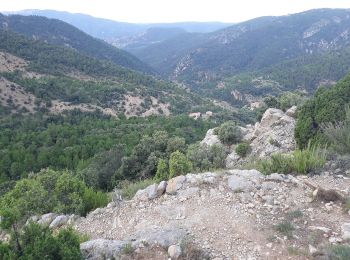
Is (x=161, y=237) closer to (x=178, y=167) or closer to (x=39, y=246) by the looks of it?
(x=39, y=246)

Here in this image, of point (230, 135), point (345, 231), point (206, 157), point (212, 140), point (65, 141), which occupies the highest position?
point (345, 231)

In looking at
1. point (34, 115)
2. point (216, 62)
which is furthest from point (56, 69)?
point (216, 62)

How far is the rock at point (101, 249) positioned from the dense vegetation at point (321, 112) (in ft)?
40.8

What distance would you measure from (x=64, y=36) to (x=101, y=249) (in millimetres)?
175500

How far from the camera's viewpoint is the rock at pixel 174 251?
6.66 m

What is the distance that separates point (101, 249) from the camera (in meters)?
6.98

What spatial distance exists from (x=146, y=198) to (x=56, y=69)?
77681mm

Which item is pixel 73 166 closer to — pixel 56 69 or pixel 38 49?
pixel 56 69

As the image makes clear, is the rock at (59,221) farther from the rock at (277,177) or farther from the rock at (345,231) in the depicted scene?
the rock at (345,231)

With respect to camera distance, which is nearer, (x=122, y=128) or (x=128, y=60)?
(x=122, y=128)

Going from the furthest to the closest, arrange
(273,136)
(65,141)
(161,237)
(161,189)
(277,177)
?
(65,141) < (273,136) < (161,189) < (277,177) < (161,237)

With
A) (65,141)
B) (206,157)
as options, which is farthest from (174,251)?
(65,141)

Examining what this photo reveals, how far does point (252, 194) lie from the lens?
28.1 feet

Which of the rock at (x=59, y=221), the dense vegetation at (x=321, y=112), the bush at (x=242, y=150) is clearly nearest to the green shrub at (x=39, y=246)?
the rock at (x=59, y=221)
